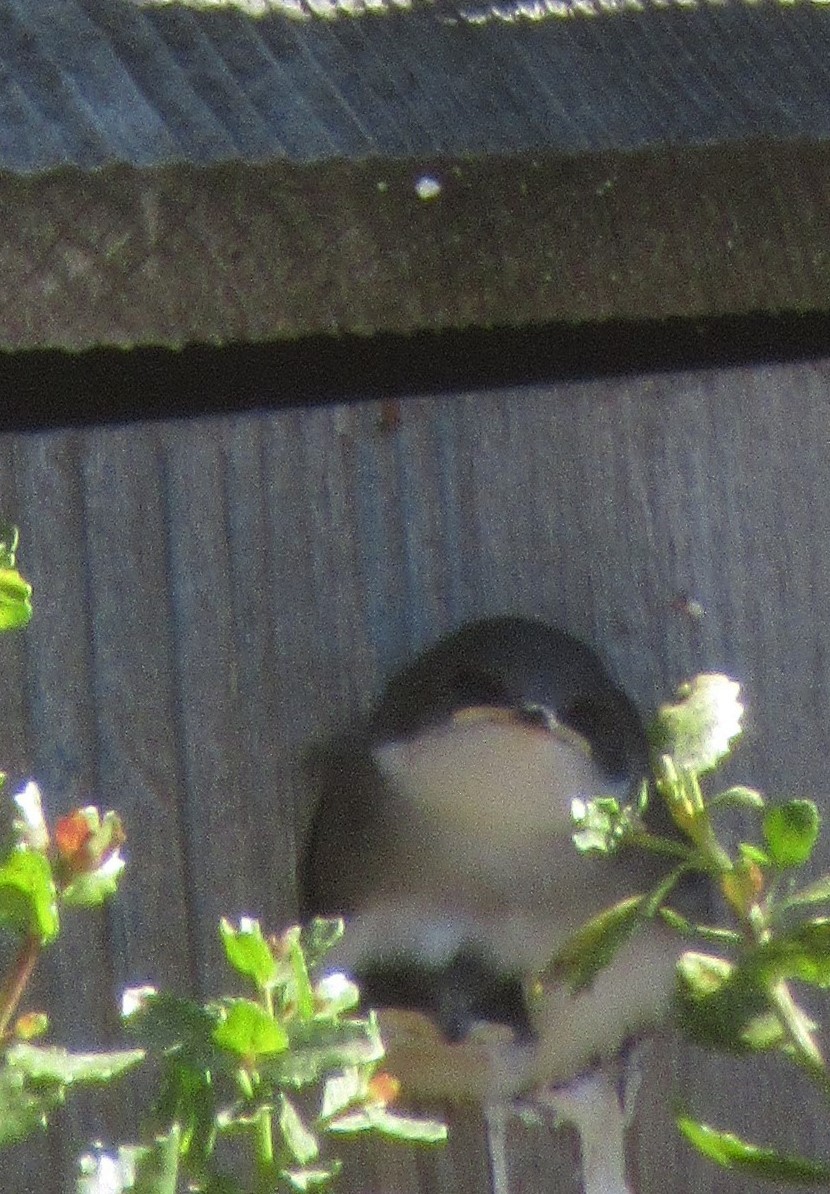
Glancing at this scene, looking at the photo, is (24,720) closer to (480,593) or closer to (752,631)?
(480,593)

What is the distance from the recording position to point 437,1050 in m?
1.47

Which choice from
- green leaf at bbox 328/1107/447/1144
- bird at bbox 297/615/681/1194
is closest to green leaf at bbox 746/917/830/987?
green leaf at bbox 328/1107/447/1144

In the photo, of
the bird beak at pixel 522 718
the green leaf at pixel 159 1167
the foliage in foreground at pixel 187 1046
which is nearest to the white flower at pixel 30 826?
the foliage in foreground at pixel 187 1046

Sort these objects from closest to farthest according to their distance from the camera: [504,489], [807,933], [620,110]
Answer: [807,933] → [620,110] → [504,489]

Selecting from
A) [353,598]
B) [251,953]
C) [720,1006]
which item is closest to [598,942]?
[720,1006]

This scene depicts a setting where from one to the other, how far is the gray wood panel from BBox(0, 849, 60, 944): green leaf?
1.62 ft

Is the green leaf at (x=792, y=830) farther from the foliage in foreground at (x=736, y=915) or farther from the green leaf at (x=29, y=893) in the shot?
the green leaf at (x=29, y=893)

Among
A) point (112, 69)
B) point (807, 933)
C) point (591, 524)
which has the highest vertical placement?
point (112, 69)

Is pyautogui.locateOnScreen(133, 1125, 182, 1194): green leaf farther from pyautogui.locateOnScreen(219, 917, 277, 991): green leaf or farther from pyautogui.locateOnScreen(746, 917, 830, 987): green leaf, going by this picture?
pyautogui.locateOnScreen(746, 917, 830, 987): green leaf

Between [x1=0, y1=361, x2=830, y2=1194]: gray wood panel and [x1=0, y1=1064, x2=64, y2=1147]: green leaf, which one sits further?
[x1=0, y1=361, x2=830, y2=1194]: gray wood panel

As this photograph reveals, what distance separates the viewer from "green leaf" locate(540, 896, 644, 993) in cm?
96

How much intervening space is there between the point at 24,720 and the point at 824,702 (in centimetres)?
51

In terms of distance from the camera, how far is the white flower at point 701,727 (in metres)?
0.93

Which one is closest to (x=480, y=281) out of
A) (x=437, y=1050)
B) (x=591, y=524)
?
(x=591, y=524)
